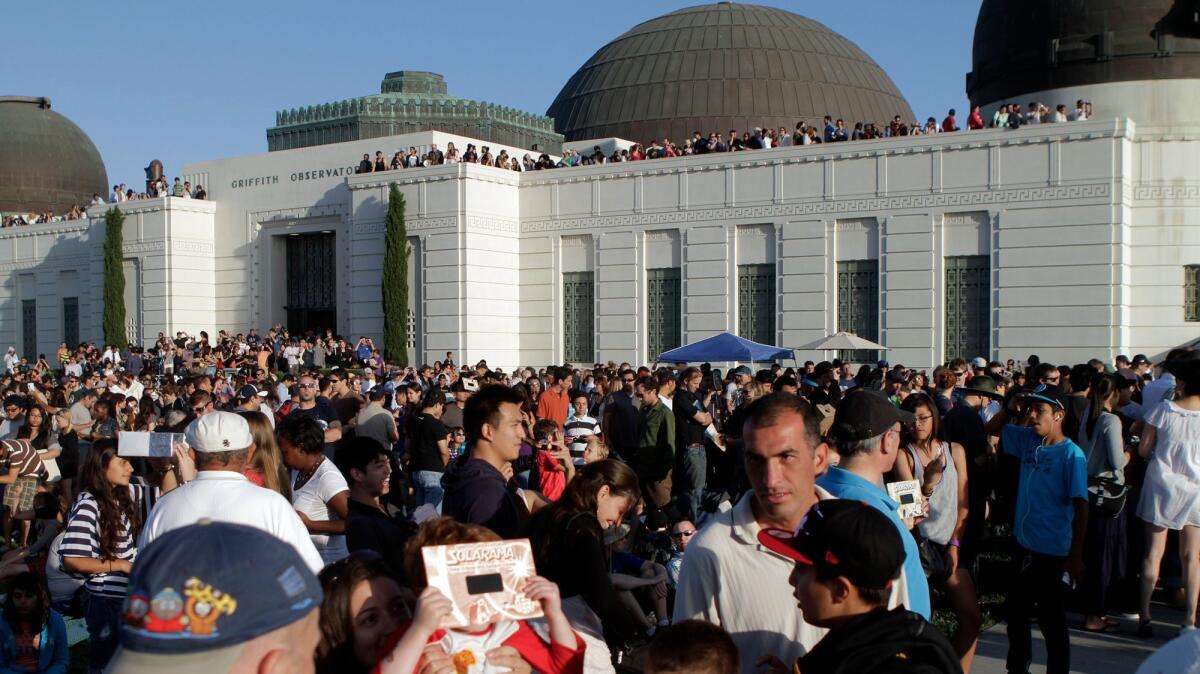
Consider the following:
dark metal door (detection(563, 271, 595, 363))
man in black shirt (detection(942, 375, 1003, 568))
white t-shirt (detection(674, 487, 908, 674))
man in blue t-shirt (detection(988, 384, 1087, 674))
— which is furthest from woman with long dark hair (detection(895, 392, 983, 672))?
dark metal door (detection(563, 271, 595, 363))

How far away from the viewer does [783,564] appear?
345cm

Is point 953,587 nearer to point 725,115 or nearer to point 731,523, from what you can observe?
point 731,523

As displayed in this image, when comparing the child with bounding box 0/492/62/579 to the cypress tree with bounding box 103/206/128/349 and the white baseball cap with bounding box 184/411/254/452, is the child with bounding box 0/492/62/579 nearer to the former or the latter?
the white baseball cap with bounding box 184/411/254/452

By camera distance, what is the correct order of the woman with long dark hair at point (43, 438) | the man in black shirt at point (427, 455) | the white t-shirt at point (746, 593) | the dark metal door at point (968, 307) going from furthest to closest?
the dark metal door at point (968, 307) → the woman with long dark hair at point (43, 438) → the man in black shirt at point (427, 455) → the white t-shirt at point (746, 593)

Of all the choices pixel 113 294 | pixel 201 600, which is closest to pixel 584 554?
pixel 201 600

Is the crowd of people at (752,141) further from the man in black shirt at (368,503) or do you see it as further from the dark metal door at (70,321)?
the man in black shirt at (368,503)

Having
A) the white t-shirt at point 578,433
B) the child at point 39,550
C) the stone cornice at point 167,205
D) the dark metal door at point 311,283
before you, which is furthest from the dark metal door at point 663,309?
the child at point 39,550

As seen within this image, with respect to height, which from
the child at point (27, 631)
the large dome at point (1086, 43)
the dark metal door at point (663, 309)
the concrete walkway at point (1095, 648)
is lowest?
the concrete walkway at point (1095, 648)

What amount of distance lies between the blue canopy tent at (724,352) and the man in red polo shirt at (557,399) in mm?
5384

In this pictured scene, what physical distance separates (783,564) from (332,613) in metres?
1.43

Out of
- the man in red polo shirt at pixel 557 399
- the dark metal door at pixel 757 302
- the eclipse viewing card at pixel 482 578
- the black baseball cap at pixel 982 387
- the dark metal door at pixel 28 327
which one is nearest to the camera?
the eclipse viewing card at pixel 482 578

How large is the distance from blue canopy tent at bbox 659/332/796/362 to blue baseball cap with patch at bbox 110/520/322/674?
60.3 ft

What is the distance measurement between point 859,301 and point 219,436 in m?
22.9

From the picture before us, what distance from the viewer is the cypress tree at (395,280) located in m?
29.7
